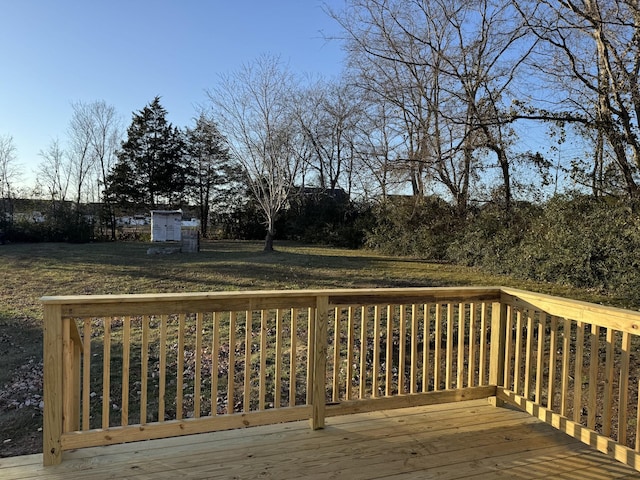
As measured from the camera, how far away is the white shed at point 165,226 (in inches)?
771

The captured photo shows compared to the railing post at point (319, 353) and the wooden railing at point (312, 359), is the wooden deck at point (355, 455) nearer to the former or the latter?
the wooden railing at point (312, 359)

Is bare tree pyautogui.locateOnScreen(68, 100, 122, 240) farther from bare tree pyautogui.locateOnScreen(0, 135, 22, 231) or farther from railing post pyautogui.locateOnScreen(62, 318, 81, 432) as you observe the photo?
railing post pyautogui.locateOnScreen(62, 318, 81, 432)

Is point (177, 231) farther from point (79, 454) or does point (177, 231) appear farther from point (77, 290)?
point (79, 454)

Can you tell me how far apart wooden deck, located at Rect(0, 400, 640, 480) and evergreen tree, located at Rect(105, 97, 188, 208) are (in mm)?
23402

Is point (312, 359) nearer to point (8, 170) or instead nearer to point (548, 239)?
point (548, 239)

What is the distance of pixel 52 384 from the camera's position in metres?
1.96

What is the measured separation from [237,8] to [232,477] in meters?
9.06

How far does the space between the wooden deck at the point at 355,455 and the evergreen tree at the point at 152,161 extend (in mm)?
23402

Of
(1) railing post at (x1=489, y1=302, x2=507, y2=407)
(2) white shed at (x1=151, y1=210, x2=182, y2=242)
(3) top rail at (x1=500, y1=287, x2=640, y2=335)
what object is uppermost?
(2) white shed at (x1=151, y1=210, x2=182, y2=242)

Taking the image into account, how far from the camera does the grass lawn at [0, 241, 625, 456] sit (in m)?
3.75

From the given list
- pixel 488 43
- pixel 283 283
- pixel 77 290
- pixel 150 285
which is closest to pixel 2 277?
pixel 77 290

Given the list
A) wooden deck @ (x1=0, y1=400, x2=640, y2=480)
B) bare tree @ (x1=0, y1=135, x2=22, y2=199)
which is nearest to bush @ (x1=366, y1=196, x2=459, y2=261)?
wooden deck @ (x1=0, y1=400, x2=640, y2=480)

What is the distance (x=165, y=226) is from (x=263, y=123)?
8.84 m

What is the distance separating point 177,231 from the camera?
19.9 metres
